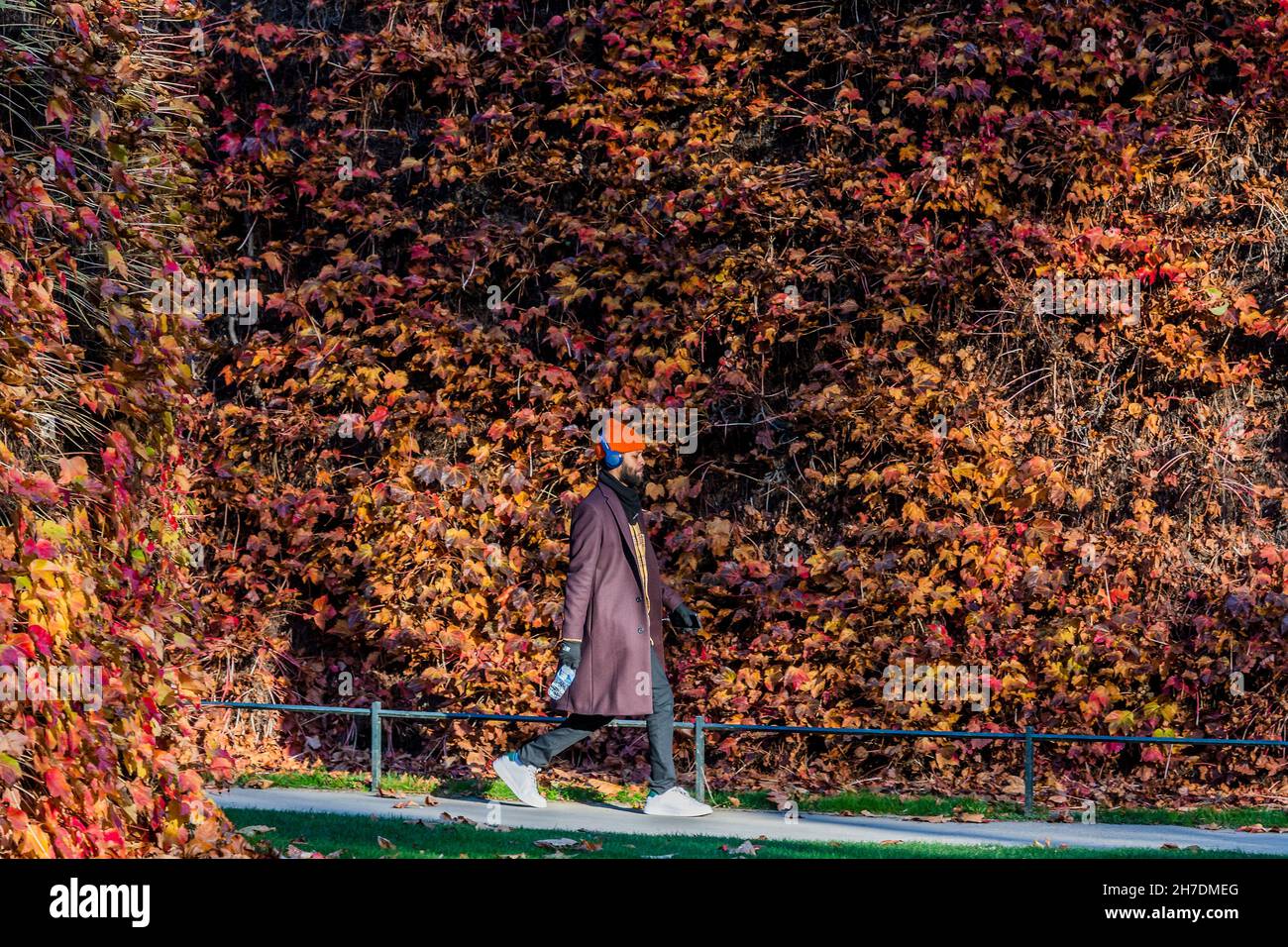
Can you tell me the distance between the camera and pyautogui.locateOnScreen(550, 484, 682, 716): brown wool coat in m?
7.82

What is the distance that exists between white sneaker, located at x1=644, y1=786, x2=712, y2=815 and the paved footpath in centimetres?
4

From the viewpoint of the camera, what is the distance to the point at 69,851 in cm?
481

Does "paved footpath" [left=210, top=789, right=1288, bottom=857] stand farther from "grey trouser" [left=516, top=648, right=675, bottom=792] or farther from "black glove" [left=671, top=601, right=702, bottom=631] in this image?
"black glove" [left=671, top=601, right=702, bottom=631]

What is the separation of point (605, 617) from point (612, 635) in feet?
0.35

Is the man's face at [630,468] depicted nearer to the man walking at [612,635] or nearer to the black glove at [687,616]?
the man walking at [612,635]

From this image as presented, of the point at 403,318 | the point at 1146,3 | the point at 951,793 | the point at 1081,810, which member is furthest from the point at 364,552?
the point at 1146,3

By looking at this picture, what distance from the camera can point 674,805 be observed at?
8125mm

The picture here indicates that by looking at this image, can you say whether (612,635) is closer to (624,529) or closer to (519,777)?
(624,529)

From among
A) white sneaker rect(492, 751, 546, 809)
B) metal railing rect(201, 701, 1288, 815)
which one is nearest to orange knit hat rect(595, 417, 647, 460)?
metal railing rect(201, 701, 1288, 815)

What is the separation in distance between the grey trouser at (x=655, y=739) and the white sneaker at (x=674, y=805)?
1.7 inches

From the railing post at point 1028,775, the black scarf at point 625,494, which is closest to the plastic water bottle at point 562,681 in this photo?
the black scarf at point 625,494

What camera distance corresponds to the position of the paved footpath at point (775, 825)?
7.53 metres

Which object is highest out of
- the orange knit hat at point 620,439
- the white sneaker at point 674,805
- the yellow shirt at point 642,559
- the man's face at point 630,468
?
the orange knit hat at point 620,439

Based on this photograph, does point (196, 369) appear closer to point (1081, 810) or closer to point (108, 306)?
point (108, 306)
